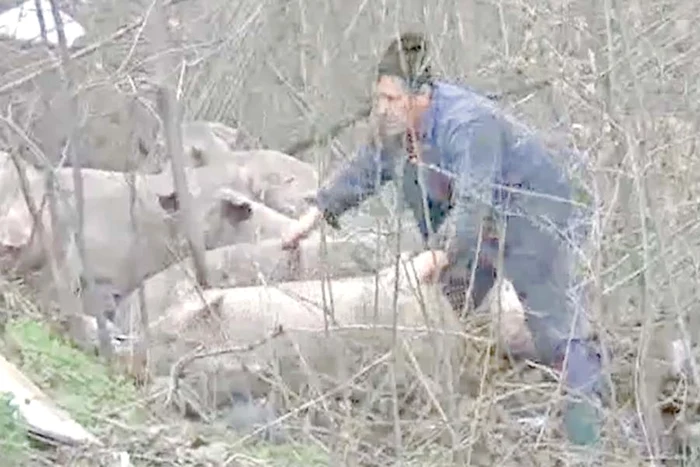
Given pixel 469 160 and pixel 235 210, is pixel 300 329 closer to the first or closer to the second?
pixel 469 160

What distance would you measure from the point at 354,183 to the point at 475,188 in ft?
2.40

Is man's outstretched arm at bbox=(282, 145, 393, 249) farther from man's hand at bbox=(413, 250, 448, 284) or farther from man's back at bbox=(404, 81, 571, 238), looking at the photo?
man's hand at bbox=(413, 250, 448, 284)

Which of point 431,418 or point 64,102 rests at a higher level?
point 64,102

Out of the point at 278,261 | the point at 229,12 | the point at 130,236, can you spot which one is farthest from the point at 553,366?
the point at 229,12

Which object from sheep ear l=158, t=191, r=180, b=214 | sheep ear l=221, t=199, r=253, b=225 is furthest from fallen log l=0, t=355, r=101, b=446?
sheep ear l=221, t=199, r=253, b=225

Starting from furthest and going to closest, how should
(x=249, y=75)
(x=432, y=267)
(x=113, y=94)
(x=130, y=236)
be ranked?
(x=249, y=75), (x=130, y=236), (x=113, y=94), (x=432, y=267)

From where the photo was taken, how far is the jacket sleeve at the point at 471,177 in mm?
4516

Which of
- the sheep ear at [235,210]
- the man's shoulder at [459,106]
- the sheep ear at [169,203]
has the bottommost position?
the sheep ear at [235,210]

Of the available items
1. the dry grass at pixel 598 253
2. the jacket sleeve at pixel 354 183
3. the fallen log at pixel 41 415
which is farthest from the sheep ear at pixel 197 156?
the fallen log at pixel 41 415

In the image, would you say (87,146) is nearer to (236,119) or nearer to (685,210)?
(236,119)

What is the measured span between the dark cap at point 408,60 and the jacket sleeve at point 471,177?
0.19 m

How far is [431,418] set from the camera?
4230 mm

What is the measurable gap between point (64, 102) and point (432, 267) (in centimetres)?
184

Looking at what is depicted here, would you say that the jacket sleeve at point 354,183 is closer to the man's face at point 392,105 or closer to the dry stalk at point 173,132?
the man's face at point 392,105
